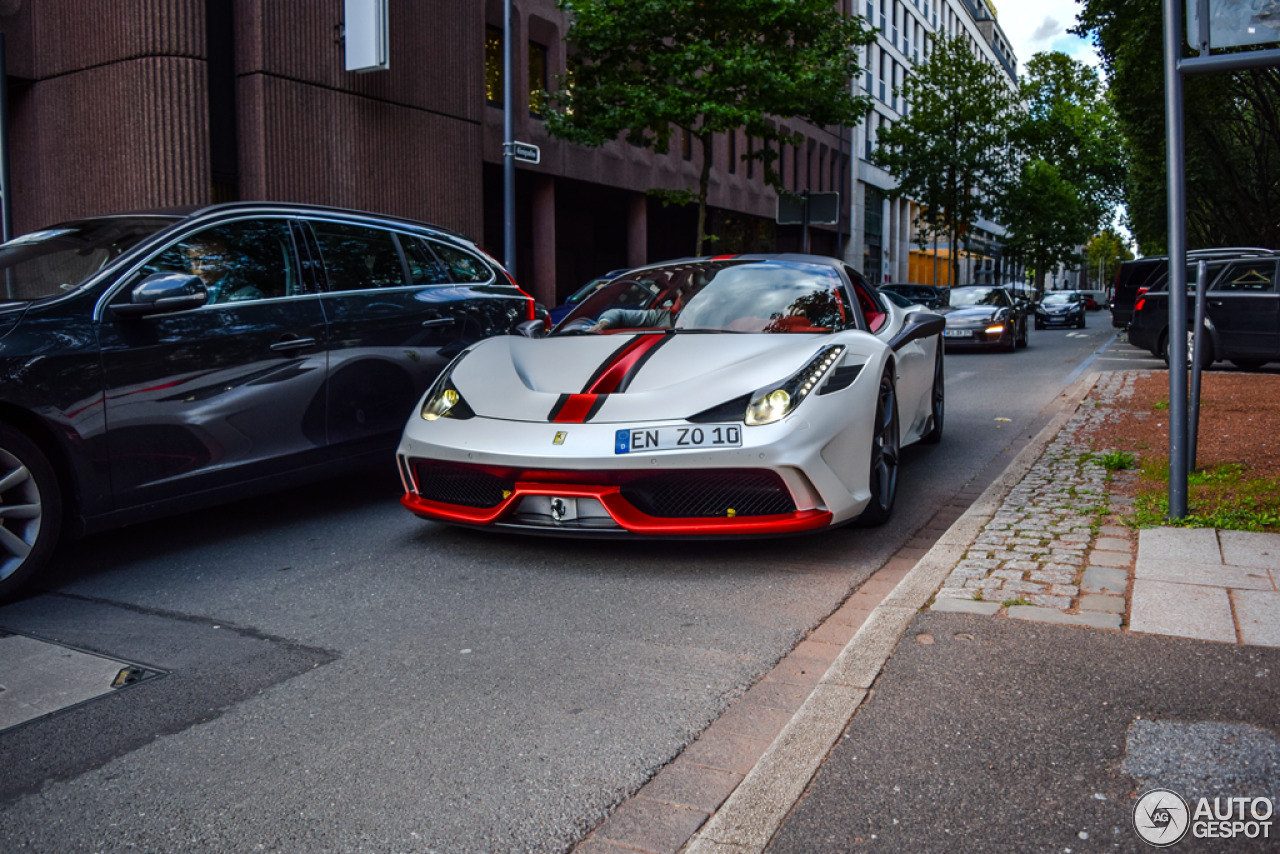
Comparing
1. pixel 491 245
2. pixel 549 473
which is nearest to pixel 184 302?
pixel 549 473

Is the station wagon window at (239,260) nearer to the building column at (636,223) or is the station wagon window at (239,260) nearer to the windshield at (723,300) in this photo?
the windshield at (723,300)

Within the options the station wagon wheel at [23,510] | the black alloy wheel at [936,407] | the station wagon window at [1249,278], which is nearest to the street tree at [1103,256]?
the station wagon window at [1249,278]

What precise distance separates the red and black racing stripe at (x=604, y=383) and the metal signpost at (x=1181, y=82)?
2.47 meters

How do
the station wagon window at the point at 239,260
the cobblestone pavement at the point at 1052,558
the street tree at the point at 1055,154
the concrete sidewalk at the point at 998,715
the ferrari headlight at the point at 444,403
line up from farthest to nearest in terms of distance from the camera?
1. the street tree at the point at 1055,154
2. the station wagon window at the point at 239,260
3. the ferrari headlight at the point at 444,403
4. the cobblestone pavement at the point at 1052,558
5. the concrete sidewalk at the point at 998,715

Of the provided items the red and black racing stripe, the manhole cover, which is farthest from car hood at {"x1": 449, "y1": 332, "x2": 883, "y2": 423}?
the manhole cover

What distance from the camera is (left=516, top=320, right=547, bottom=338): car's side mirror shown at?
599 cm

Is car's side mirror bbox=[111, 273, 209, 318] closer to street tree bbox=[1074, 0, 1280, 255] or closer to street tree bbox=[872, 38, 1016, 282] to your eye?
street tree bbox=[1074, 0, 1280, 255]

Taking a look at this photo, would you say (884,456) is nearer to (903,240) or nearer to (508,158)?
(508,158)

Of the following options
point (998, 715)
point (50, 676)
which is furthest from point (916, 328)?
point (50, 676)

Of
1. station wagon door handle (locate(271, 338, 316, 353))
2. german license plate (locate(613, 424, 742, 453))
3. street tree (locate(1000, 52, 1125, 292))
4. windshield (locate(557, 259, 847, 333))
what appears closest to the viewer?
german license plate (locate(613, 424, 742, 453))

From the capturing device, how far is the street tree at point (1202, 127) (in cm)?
2008

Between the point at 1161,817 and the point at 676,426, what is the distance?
2.50m

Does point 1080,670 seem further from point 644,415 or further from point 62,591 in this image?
point 62,591

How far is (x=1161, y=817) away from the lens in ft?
7.81
